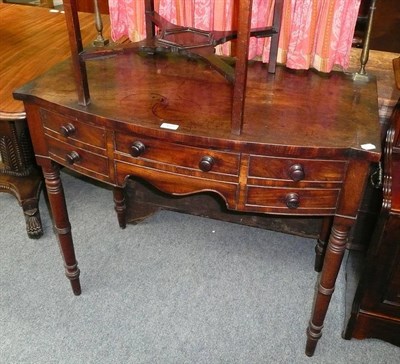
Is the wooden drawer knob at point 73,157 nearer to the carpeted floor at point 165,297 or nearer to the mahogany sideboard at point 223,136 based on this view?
the mahogany sideboard at point 223,136

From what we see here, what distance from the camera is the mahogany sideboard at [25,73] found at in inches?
70.6

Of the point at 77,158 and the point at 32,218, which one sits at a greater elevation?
the point at 77,158

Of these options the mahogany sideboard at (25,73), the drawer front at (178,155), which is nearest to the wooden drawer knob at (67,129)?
the drawer front at (178,155)

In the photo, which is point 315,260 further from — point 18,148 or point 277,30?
point 18,148

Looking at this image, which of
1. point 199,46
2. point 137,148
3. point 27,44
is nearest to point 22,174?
point 27,44

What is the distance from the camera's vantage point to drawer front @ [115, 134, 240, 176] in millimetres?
1137

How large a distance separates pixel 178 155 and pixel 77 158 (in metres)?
0.35

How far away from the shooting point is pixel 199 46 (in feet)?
4.09

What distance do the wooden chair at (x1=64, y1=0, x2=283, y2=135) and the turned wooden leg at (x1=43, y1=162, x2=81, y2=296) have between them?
0.34 metres

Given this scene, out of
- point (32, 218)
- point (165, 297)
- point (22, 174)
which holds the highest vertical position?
point (22, 174)

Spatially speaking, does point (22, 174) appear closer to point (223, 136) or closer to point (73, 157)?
point (73, 157)

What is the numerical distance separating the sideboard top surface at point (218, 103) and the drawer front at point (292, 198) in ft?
0.43

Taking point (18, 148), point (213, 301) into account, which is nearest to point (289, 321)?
point (213, 301)

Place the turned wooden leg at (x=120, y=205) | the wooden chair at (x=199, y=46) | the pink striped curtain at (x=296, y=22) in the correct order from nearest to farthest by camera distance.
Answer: the wooden chair at (x=199, y=46)
the pink striped curtain at (x=296, y=22)
the turned wooden leg at (x=120, y=205)
